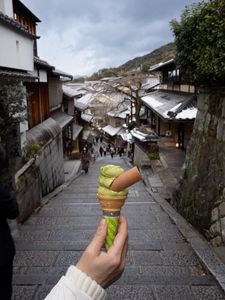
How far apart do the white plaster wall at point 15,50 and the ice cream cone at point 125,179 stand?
9735 mm

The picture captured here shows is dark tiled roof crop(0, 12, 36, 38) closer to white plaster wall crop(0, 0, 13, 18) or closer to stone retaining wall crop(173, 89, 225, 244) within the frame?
white plaster wall crop(0, 0, 13, 18)

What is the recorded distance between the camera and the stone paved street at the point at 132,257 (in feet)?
16.8

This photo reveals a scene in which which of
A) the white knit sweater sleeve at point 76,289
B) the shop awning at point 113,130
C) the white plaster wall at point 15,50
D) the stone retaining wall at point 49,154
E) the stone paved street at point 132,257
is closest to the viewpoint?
the white knit sweater sleeve at point 76,289

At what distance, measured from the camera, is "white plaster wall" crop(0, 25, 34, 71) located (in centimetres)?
1039

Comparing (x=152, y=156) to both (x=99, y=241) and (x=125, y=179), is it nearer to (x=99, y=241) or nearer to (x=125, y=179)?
(x=125, y=179)

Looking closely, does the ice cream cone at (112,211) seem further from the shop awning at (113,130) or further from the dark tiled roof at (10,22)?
the shop awning at (113,130)

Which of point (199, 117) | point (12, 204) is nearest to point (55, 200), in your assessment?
point (199, 117)

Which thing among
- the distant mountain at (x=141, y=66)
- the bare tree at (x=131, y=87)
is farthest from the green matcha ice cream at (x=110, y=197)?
the bare tree at (x=131, y=87)

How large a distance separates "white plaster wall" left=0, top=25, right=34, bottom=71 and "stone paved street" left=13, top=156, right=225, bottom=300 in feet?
17.1

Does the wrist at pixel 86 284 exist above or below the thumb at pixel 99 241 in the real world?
below

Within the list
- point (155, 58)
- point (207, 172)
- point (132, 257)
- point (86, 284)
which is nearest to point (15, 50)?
point (207, 172)

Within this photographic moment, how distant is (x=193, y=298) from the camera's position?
4898 mm

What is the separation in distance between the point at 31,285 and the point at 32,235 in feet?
8.74

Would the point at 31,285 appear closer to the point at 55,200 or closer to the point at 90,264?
the point at 90,264
